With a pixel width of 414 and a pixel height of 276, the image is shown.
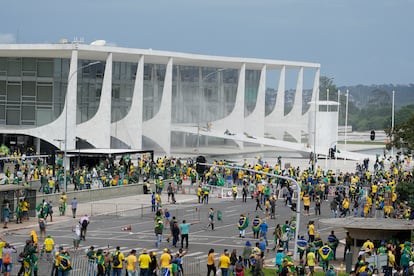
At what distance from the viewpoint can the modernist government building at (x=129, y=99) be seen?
7988cm

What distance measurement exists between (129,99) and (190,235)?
46812 millimetres

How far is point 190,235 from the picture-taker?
41.6 meters

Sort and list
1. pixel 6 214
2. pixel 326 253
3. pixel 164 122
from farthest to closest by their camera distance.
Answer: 1. pixel 164 122
2. pixel 6 214
3. pixel 326 253

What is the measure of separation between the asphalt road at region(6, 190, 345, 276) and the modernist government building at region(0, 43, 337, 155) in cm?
2262

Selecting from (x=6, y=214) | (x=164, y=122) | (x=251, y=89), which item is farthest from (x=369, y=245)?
(x=251, y=89)

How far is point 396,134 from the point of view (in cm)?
4969

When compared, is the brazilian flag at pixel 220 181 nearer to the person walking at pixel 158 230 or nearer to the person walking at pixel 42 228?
the person walking at pixel 42 228

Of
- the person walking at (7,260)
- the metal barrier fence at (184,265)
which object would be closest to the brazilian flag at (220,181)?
the metal barrier fence at (184,265)

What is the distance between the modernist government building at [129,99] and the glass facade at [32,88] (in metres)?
0.08

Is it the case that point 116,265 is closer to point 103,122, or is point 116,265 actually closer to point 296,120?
point 103,122

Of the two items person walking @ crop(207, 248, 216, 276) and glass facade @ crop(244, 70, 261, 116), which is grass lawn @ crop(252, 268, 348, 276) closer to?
person walking @ crop(207, 248, 216, 276)

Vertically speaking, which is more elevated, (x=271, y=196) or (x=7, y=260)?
(x=271, y=196)

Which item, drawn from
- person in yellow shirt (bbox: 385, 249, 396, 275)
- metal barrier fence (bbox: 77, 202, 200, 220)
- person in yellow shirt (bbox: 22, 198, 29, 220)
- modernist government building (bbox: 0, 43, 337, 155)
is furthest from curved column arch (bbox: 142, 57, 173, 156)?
person in yellow shirt (bbox: 385, 249, 396, 275)

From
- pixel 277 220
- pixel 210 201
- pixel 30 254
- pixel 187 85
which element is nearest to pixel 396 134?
pixel 277 220
